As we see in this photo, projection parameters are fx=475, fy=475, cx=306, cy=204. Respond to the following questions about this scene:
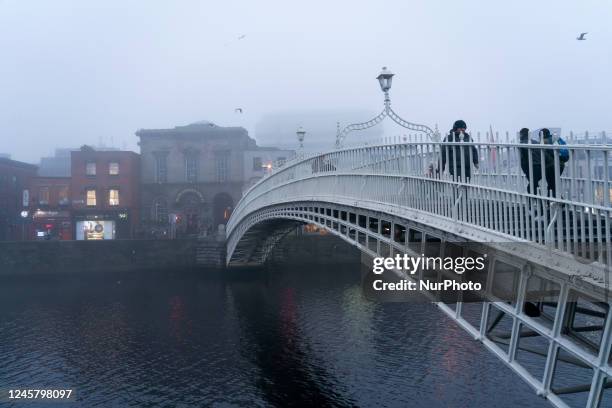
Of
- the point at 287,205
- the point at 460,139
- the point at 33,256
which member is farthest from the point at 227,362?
the point at 33,256

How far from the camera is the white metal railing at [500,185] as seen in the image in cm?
707

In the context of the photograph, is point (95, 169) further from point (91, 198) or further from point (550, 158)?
point (550, 158)

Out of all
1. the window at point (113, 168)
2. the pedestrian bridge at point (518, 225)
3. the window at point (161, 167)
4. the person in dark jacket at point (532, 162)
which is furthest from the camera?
the window at point (161, 167)

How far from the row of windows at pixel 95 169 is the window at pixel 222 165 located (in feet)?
36.7

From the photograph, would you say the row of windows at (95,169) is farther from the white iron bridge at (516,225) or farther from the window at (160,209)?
the white iron bridge at (516,225)

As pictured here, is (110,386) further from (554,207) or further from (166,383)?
(554,207)

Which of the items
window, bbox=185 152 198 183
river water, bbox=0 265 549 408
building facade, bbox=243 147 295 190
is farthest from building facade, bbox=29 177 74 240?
building facade, bbox=243 147 295 190

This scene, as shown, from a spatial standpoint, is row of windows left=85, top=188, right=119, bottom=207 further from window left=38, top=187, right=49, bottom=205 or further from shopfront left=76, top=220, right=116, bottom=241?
window left=38, top=187, right=49, bottom=205

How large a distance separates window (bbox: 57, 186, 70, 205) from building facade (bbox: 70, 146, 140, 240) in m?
0.96

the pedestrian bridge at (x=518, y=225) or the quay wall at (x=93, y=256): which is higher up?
the pedestrian bridge at (x=518, y=225)

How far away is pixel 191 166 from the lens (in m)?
56.6

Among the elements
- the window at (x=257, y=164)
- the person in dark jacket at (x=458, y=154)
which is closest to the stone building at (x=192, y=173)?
the window at (x=257, y=164)

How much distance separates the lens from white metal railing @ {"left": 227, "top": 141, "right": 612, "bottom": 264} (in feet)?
23.2

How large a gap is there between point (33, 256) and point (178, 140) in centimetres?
2191
